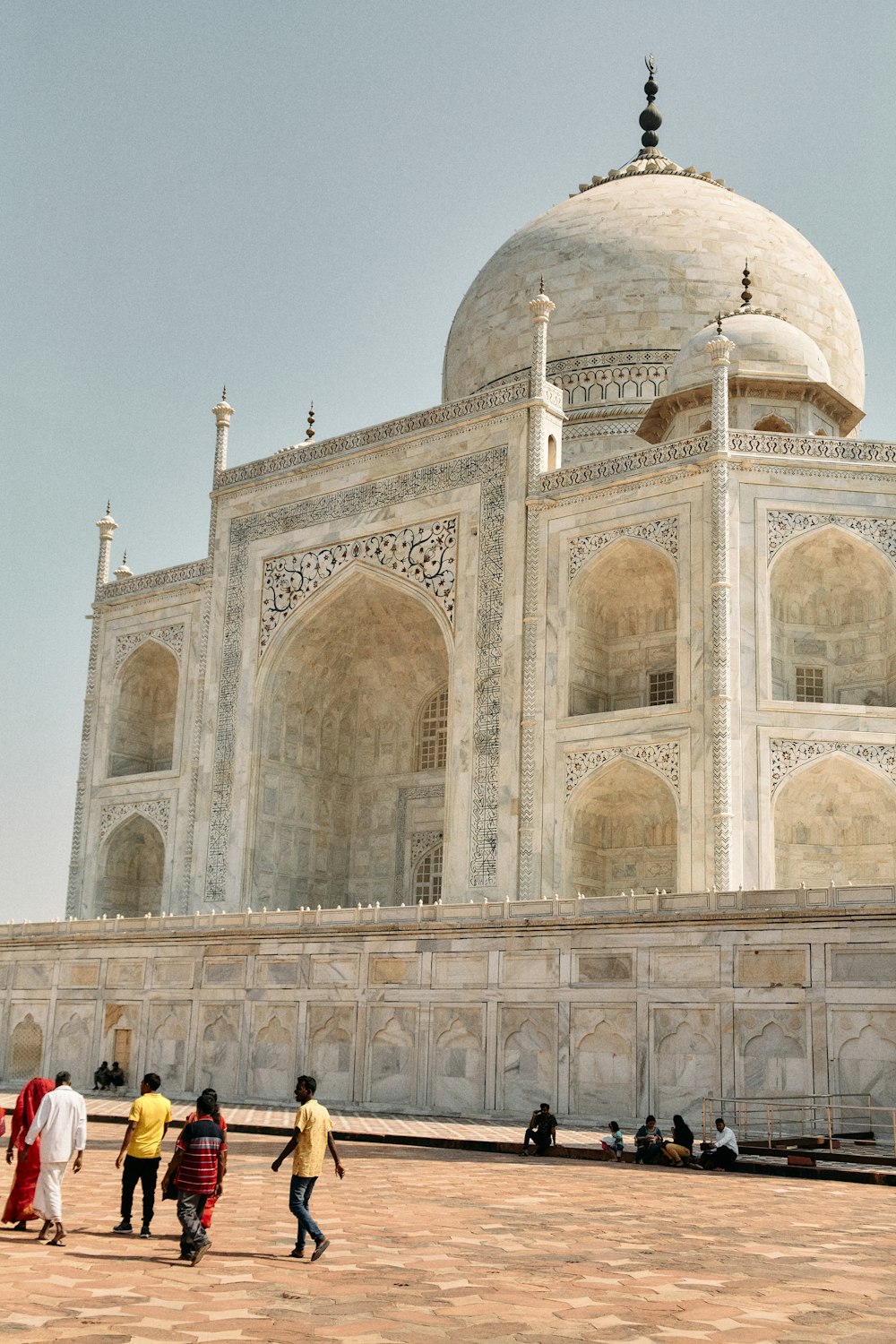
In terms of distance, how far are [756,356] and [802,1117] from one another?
11.8 metres

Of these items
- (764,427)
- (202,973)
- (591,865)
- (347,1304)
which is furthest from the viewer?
(764,427)

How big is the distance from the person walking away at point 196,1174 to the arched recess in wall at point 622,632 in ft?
41.5

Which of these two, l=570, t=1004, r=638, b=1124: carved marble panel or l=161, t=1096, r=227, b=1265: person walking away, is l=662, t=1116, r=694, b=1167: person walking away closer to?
l=570, t=1004, r=638, b=1124: carved marble panel

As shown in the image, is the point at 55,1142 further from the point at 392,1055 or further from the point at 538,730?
the point at 538,730

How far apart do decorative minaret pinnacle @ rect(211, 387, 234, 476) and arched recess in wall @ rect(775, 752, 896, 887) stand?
36.2 feet

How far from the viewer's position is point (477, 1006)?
580 inches

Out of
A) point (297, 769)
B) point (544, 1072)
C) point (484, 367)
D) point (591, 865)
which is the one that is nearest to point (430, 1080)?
point (544, 1072)

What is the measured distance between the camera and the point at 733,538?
17.5 meters

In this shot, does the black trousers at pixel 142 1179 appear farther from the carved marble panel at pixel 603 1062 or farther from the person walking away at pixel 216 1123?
the carved marble panel at pixel 603 1062

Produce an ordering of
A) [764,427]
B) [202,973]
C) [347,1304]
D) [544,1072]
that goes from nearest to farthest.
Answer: [347,1304] → [544,1072] → [202,973] → [764,427]

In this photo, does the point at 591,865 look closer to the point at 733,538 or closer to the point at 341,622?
the point at 733,538

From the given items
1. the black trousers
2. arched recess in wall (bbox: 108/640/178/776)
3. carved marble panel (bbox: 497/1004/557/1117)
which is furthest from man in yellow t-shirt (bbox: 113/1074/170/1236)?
arched recess in wall (bbox: 108/640/178/776)

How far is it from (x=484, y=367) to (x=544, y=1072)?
14.4m

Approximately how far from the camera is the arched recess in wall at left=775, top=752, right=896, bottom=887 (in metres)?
17.2
